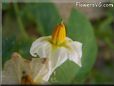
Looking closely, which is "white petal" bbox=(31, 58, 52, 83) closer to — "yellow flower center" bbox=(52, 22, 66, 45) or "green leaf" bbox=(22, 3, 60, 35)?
"yellow flower center" bbox=(52, 22, 66, 45)

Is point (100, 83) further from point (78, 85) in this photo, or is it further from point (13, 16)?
point (13, 16)

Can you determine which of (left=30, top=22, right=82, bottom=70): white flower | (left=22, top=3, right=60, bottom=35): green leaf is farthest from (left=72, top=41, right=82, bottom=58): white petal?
(left=22, top=3, right=60, bottom=35): green leaf

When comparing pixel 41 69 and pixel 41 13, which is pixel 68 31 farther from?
pixel 41 13

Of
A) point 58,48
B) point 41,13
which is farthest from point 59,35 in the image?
point 41,13

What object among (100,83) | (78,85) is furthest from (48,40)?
(100,83)

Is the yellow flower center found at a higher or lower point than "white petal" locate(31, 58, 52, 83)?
higher

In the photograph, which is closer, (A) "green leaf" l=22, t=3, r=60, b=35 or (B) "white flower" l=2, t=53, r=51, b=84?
(B) "white flower" l=2, t=53, r=51, b=84

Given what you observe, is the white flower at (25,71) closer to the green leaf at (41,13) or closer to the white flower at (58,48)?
the white flower at (58,48)
